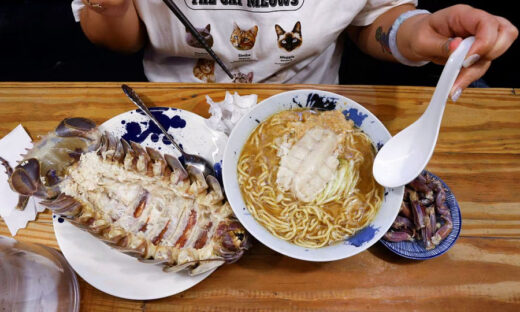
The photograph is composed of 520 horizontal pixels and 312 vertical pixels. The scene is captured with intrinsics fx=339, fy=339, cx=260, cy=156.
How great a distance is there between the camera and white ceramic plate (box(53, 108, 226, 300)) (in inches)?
55.4

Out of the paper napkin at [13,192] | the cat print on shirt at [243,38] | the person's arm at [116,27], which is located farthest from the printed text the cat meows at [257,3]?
the paper napkin at [13,192]

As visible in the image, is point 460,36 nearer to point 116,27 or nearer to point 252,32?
point 252,32

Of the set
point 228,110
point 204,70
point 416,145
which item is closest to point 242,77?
point 204,70

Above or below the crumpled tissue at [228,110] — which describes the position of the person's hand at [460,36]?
above

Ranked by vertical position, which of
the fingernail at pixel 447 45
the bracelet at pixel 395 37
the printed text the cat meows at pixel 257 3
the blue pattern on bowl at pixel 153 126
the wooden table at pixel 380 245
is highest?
the printed text the cat meows at pixel 257 3

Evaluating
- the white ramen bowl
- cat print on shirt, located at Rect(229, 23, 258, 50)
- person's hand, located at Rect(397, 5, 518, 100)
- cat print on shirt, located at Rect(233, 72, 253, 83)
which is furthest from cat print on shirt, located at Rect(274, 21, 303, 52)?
person's hand, located at Rect(397, 5, 518, 100)

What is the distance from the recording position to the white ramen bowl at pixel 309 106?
1.28 m

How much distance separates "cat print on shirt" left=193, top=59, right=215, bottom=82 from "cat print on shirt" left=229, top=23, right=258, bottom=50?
0.21m

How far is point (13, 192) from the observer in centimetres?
160

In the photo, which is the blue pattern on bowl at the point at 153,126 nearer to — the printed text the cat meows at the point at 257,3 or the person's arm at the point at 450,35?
the printed text the cat meows at the point at 257,3

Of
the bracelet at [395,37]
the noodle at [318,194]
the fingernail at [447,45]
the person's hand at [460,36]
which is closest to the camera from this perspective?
the person's hand at [460,36]

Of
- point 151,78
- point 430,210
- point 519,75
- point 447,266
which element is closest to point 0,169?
point 151,78

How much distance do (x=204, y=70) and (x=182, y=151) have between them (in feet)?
1.74

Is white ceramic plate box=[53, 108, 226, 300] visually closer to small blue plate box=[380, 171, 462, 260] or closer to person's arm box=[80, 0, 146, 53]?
A: person's arm box=[80, 0, 146, 53]
